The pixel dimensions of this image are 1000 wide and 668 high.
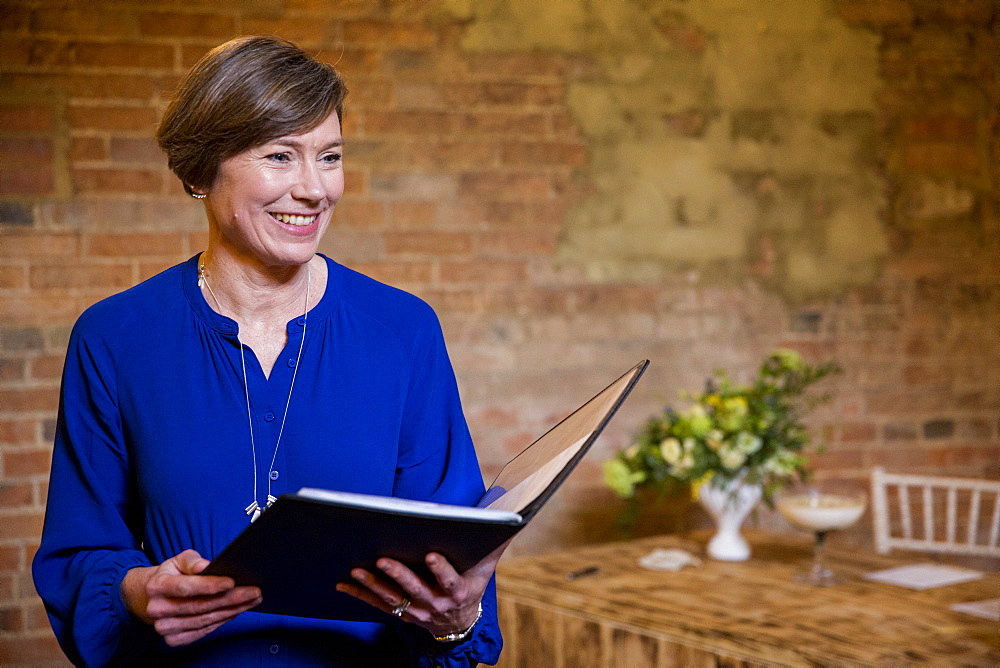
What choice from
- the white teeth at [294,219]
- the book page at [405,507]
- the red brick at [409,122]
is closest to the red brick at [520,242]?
the red brick at [409,122]

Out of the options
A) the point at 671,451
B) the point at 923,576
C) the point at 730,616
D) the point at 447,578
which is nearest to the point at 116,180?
the point at 671,451

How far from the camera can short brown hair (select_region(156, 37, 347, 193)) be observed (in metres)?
1.27

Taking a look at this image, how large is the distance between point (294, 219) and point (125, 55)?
1940 mm

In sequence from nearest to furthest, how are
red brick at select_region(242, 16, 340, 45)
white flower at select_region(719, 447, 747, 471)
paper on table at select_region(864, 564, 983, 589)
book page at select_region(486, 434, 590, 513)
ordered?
1. book page at select_region(486, 434, 590, 513)
2. paper on table at select_region(864, 564, 983, 589)
3. white flower at select_region(719, 447, 747, 471)
4. red brick at select_region(242, 16, 340, 45)

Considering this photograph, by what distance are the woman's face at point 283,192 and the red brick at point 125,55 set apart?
1.85 metres

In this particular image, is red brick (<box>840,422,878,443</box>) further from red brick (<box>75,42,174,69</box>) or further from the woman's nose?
the woman's nose

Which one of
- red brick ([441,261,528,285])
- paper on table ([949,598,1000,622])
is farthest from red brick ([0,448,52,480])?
paper on table ([949,598,1000,622])

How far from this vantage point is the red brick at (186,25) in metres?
2.98

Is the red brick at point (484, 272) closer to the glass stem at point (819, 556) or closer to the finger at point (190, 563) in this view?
the glass stem at point (819, 556)

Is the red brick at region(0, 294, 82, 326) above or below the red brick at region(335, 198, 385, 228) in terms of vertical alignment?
below

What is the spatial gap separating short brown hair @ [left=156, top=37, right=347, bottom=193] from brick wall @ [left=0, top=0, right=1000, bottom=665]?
1.80 metres

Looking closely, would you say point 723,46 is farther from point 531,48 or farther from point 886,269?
point 886,269

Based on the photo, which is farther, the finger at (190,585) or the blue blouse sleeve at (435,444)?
the blue blouse sleeve at (435,444)

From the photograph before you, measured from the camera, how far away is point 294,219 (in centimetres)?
132
